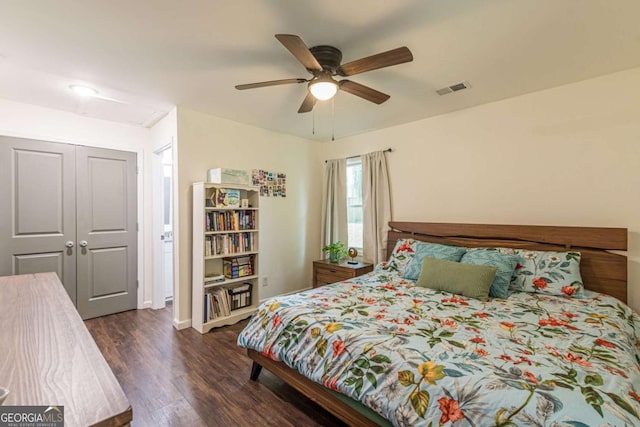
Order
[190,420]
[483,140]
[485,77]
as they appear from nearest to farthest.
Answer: [190,420] < [485,77] < [483,140]

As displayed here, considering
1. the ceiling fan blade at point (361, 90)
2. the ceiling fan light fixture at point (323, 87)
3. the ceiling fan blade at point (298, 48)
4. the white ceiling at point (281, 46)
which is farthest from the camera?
the ceiling fan blade at point (361, 90)

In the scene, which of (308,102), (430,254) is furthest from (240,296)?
(308,102)

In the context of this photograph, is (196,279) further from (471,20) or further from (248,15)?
(471,20)

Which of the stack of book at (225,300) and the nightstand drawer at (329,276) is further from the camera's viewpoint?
the nightstand drawer at (329,276)

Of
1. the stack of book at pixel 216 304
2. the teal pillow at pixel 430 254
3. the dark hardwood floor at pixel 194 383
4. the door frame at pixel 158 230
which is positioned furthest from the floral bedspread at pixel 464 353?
the door frame at pixel 158 230

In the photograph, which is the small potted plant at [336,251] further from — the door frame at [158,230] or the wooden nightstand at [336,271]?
the door frame at [158,230]

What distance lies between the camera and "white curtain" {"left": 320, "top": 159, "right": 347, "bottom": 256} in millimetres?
4352

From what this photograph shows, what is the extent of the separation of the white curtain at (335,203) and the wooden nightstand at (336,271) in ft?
1.85

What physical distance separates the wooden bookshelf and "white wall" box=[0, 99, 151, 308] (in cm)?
108

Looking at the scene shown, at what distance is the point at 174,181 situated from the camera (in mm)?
3227

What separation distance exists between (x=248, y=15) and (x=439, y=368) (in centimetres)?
215

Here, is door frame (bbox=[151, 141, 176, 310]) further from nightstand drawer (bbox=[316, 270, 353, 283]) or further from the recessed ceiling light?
nightstand drawer (bbox=[316, 270, 353, 283])

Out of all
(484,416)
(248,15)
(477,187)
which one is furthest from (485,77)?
(484,416)

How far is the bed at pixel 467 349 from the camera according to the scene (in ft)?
3.69
